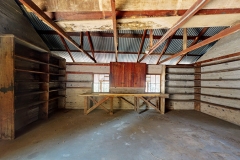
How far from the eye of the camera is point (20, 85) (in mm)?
3316

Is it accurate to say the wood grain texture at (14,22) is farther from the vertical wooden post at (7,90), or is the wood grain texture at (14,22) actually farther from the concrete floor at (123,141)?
the concrete floor at (123,141)

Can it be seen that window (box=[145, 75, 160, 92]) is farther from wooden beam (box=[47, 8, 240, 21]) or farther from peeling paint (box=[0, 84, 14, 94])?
peeling paint (box=[0, 84, 14, 94])

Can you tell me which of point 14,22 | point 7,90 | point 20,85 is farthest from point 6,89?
point 14,22

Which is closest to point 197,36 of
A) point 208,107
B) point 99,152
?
point 208,107

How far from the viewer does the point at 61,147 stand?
248 cm

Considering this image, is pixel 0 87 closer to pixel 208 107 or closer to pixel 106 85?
pixel 106 85

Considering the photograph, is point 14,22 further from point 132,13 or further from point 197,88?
point 197,88

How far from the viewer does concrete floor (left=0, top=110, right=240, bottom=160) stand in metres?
2.26

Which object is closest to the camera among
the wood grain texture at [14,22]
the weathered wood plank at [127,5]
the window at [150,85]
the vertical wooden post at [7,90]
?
the weathered wood plank at [127,5]

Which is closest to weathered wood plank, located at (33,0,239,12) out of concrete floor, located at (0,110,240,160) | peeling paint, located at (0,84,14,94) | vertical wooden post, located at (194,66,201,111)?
peeling paint, located at (0,84,14,94)

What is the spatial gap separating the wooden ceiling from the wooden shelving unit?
5.81ft

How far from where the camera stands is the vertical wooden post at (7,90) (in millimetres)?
2715

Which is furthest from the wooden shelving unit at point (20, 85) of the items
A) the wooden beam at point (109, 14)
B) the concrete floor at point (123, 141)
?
the wooden beam at point (109, 14)

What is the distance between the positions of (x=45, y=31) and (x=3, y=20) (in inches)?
64.8
